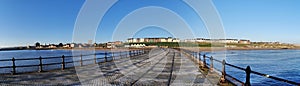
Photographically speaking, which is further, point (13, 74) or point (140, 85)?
point (13, 74)

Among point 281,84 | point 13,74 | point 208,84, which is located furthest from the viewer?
point 281,84

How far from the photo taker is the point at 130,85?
10.2 metres

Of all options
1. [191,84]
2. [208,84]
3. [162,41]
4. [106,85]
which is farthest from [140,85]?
[162,41]

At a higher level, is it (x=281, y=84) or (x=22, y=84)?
(x=22, y=84)

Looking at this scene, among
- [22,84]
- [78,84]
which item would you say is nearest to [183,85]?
[78,84]

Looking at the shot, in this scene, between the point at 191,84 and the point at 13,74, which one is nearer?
the point at 191,84

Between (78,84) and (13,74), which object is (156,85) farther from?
(13,74)

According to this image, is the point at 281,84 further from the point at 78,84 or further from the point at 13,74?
the point at 13,74

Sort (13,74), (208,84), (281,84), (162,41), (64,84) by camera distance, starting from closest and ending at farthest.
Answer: (208,84), (64,84), (13,74), (281,84), (162,41)

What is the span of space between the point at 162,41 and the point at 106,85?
12824 centimetres

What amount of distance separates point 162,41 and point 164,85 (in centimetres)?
12819

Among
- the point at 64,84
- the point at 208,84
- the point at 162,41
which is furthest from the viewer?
the point at 162,41

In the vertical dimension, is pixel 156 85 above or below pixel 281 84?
above

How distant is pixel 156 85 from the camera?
1015 cm
